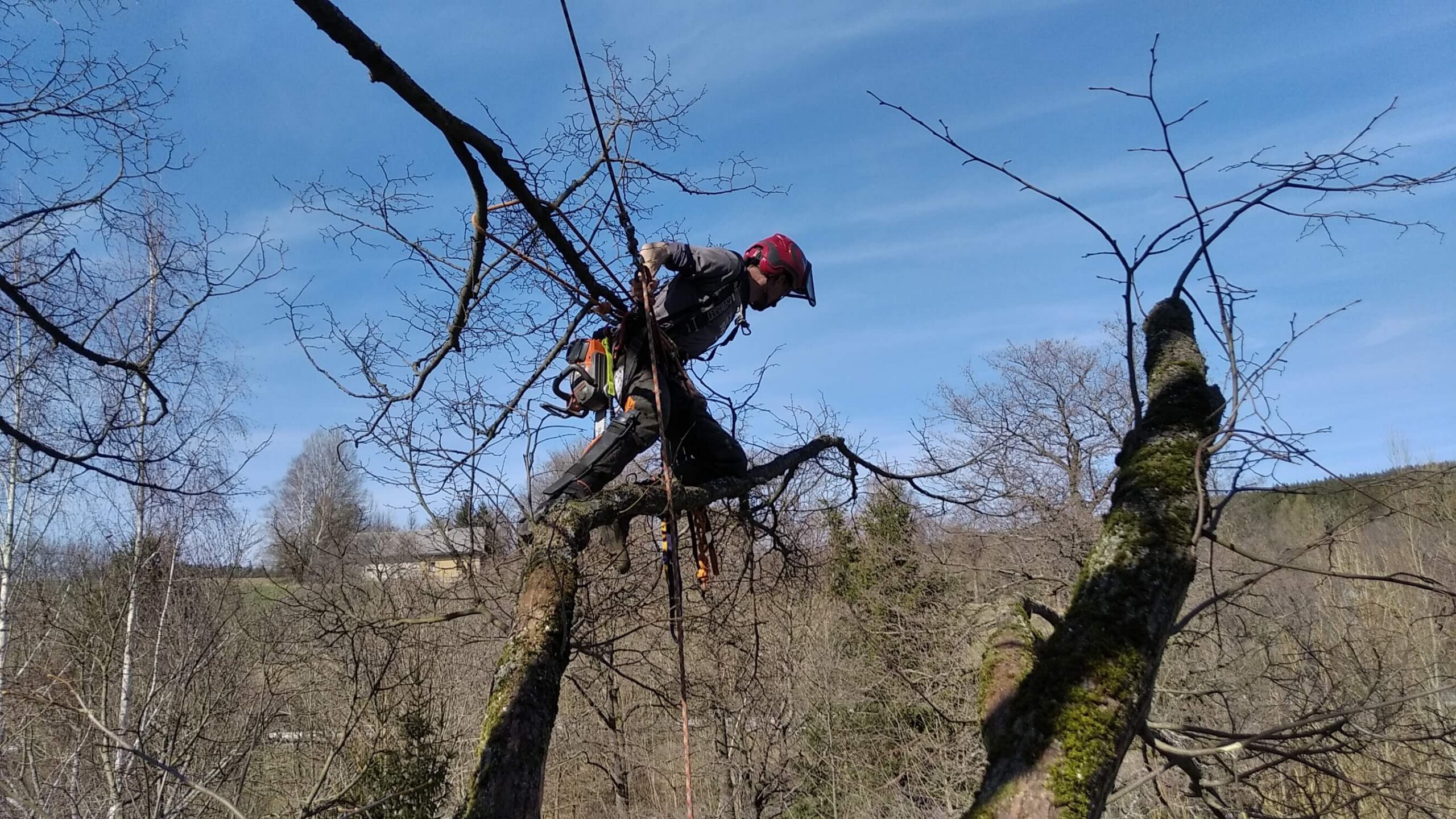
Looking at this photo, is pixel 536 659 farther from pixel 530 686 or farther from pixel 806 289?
pixel 806 289

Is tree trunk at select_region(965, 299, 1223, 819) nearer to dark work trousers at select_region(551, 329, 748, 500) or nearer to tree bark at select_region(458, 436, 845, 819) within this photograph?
tree bark at select_region(458, 436, 845, 819)

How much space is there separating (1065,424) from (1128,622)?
1781cm

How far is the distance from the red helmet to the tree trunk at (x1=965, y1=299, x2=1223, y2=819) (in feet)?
5.39

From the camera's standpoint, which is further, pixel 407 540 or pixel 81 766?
pixel 81 766

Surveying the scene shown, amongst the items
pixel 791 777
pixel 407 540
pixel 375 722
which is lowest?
pixel 791 777

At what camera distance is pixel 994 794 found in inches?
84.9

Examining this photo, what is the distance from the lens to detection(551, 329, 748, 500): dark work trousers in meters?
3.46

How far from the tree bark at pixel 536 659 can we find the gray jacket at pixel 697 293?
0.72 metres

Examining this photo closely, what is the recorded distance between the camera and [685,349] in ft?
12.8

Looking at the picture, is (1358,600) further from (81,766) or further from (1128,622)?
(81,766)

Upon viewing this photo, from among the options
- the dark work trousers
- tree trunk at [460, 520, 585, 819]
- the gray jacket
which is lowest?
tree trunk at [460, 520, 585, 819]

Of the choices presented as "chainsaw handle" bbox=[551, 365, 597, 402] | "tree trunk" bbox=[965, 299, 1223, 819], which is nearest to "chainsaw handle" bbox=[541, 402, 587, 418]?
"chainsaw handle" bbox=[551, 365, 597, 402]

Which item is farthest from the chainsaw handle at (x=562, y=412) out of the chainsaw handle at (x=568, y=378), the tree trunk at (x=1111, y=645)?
the tree trunk at (x=1111, y=645)

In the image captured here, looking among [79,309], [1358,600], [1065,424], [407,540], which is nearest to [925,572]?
[1358,600]
